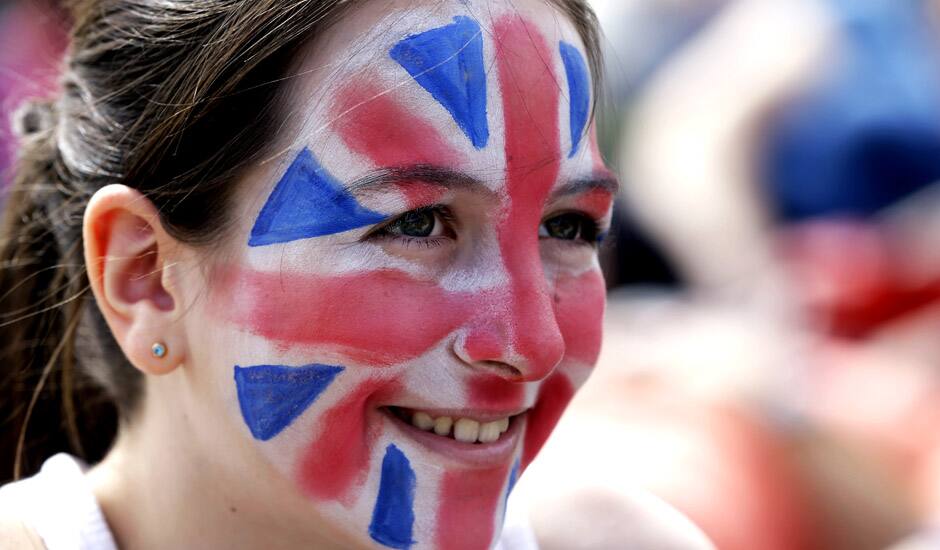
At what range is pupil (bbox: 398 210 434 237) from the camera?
155 cm

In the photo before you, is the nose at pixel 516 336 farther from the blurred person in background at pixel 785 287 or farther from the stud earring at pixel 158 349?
the blurred person in background at pixel 785 287

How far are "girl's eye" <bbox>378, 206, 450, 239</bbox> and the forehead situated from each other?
8 cm

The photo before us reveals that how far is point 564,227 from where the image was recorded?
1.74 metres

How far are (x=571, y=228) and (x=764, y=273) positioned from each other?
2197 mm

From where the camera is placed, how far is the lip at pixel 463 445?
1.56m

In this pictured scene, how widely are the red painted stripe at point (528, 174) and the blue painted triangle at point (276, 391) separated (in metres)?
0.26

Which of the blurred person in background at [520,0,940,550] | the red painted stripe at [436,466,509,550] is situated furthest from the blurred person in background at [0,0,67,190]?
the blurred person in background at [520,0,940,550]

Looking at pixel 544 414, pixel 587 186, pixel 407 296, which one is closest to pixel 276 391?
pixel 407 296

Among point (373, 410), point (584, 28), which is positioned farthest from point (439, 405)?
point (584, 28)

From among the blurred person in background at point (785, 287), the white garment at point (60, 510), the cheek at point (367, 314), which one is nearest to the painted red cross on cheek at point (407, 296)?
the cheek at point (367, 314)

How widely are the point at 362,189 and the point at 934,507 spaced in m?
1.82

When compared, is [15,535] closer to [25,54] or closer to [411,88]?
[411,88]

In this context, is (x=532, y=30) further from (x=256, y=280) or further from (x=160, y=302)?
(x=160, y=302)

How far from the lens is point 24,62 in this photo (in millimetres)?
3760
